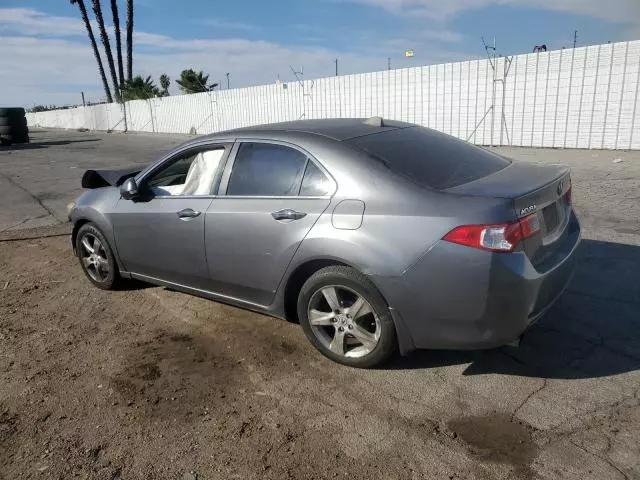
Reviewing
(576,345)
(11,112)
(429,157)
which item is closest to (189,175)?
(429,157)

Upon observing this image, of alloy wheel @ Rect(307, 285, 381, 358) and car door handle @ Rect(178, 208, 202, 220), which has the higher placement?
car door handle @ Rect(178, 208, 202, 220)

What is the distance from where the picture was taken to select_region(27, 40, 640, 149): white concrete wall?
12031 mm

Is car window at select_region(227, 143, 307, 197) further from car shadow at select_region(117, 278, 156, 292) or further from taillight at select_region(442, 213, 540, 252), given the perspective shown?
car shadow at select_region(117, 278, 156, 292)

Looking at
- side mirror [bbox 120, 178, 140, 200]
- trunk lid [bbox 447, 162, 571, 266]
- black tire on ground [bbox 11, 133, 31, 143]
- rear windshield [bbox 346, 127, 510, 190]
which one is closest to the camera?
trunk lid [bbox 447, 162, 571, 266]

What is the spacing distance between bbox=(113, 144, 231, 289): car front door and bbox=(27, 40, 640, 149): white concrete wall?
37.3ft

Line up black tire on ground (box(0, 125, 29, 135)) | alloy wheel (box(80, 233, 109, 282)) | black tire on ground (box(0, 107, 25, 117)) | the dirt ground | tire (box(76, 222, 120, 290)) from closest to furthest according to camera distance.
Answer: the dirt ground < tire (box(76, 222, 120, 290)) < alloy wheel (box(80, 233, 109, 282)) < black tire on ground (box(0, 107, 25, 117)) < black tire on ground (box(0, 125, 29, 135))

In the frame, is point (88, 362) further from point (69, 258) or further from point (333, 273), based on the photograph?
point (69, 258)

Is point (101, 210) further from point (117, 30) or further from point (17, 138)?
point (117, 30)

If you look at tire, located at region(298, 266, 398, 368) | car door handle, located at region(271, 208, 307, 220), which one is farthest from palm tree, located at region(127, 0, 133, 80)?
tire, located at region(298, 266, 398, 368)

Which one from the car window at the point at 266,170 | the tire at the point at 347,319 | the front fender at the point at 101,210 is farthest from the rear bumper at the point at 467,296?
the front fender at the point at 101,210

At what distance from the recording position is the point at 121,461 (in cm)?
263

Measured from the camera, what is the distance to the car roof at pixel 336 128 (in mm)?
3648

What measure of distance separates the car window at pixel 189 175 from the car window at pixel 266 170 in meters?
0.24

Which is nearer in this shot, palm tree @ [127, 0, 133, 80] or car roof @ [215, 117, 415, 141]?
car roof @ [215, 117, 415, 141]
